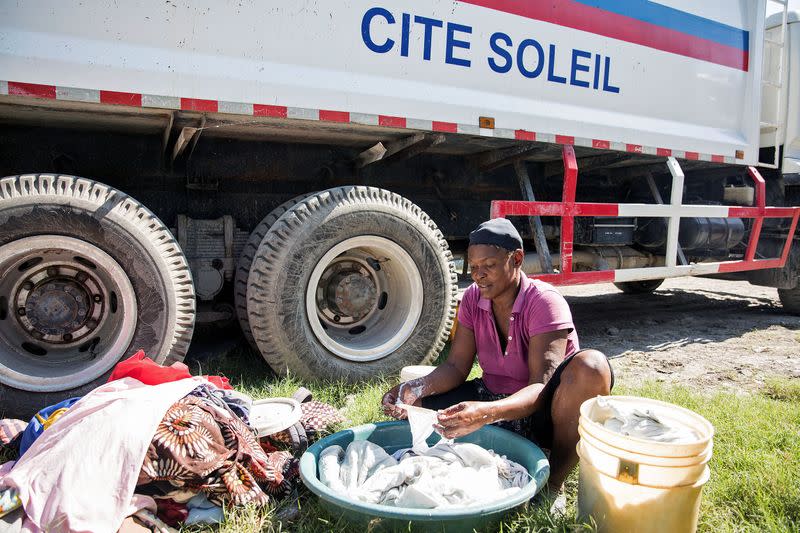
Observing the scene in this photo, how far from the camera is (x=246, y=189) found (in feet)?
11.9

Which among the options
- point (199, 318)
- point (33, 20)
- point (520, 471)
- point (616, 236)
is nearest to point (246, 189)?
point (199, 318)

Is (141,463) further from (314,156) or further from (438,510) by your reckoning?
(314,156)

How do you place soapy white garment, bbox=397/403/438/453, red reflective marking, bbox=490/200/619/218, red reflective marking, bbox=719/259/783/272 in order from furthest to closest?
red reflective marking, bbox=719/259/783/272
red reflective marking, bbox=490/200/619/218
soapy white garment, bbox=397/403/438/453

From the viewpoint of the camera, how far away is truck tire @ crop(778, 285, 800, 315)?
6.02 m

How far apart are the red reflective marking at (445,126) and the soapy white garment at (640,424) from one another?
2.04m

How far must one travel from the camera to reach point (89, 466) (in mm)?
1603

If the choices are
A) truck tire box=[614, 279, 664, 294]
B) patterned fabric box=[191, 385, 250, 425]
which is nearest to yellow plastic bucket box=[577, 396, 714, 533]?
patterned fabric box=[191, 385, 250, 425]

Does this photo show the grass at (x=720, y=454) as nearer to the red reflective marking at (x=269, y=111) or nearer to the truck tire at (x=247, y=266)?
the truck tire at (x=247, y=266)

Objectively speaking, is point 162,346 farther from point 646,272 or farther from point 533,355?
point 646,272

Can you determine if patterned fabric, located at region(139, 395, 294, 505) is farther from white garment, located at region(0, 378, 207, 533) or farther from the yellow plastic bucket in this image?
the yellow plastic bucket

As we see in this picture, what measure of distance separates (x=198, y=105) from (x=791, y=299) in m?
6.28

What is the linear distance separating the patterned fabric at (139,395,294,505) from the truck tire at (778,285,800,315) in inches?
242

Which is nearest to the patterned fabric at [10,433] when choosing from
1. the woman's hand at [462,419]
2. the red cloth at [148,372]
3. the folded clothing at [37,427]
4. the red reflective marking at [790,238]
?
the folded clothing at [37,427]

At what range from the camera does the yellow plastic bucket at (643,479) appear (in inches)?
58.2
